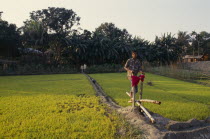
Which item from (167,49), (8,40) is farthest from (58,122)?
(167,49)

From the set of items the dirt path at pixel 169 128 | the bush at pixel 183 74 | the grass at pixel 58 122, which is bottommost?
the grass at pixel 58 122

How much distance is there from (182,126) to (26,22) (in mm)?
24529

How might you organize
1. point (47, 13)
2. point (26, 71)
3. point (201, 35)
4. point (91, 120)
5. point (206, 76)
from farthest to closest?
point (201, 35), point (47, 13), point (26, 71), point (206, 76), point (91, 120)

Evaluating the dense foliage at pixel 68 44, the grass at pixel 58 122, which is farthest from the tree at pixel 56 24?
the grass at pixel 58 122

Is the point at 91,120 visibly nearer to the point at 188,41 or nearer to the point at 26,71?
the point at 26,71

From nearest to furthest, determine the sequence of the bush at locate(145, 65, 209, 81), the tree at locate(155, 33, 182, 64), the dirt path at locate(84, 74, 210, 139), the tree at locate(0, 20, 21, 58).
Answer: the dirt path at locate(84, 74, 210, 139)
the bush at locate(145, 65, 209, 81)
the tree at locate(0, 20, 21, 58)
the tree at locate(155, 33, 182, 64)

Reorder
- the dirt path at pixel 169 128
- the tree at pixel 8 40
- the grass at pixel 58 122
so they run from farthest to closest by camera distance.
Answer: the tree at pixel 8 40, the grass at pixel 58 122, the dirt path at pixel 169 128

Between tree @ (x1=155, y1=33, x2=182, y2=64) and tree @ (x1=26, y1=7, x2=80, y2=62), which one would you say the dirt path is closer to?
tree @ (x1=26, y1=7, x2=80, y2=62)

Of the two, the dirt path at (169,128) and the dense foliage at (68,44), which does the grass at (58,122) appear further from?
the dense foliage at (68,44)

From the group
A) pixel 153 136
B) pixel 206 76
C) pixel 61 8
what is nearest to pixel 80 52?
pixel 61 8

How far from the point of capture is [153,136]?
270 cm

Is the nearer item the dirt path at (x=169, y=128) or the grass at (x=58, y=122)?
the dirt path at (x=169, y=128)

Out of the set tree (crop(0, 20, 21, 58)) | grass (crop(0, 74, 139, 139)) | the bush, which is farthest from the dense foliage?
grass (crop(0, 74, 139, 139))

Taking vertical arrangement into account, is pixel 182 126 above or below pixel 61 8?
below
